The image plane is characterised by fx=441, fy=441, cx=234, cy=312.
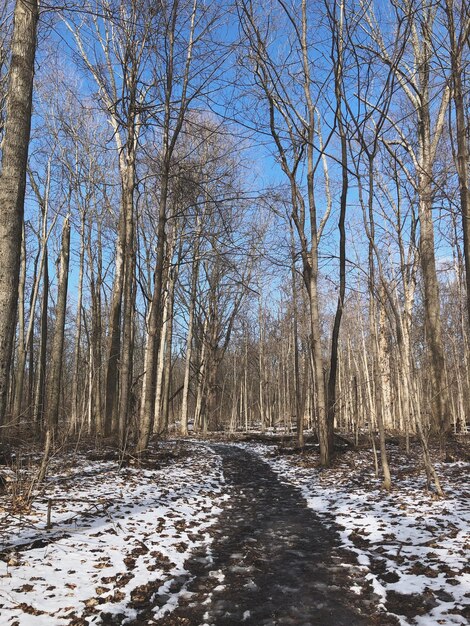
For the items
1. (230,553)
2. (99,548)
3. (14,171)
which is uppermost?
(14,171)

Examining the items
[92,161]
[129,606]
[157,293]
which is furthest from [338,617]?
[92,161]

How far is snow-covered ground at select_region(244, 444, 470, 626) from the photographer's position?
11.2 feet

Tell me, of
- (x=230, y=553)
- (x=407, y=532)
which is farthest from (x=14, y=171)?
(x=407, y=532)

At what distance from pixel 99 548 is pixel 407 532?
3441 millimetres

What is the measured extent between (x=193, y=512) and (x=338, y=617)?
3499 mm

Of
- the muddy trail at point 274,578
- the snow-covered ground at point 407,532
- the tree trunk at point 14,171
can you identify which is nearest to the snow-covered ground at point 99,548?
the muddy trail at point 274,578

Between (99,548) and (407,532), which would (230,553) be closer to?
(99,548)

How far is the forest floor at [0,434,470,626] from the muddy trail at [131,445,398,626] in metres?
0.02

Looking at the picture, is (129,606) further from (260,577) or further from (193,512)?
(193,512)

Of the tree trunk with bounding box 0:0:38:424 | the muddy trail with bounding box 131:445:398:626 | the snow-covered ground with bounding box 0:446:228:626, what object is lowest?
the muddy trail with bounding box 131:445:398:626

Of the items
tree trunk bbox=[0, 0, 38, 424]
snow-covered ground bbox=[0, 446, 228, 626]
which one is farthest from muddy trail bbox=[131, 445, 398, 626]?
tree trunk bbox=[0, 0, 38, 424]

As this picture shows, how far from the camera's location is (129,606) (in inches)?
132

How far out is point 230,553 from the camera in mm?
4777

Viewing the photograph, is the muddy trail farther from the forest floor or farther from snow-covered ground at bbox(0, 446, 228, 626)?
snow-covered ground at bbox(0, 446, 228, 626)
